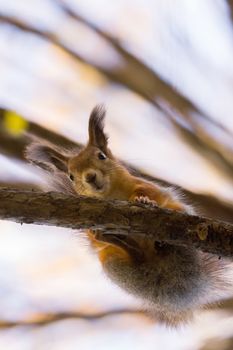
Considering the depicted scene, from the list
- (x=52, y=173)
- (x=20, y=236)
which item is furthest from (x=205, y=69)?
(x=20, y=236)

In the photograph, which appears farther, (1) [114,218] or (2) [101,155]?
(2) [101,155]

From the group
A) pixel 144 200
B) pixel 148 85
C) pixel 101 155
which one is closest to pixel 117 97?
pixel 148 85

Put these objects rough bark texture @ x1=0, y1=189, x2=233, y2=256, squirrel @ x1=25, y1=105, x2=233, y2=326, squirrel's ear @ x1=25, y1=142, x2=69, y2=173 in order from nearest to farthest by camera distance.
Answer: rough bark texture @ x1=0, y1=189, x2=233, y2=256, squirrel @ x1=25, y1=105, x2=233, y2=326, squirrel's ear @ x1=25, y1=142, x2=69, y2=173

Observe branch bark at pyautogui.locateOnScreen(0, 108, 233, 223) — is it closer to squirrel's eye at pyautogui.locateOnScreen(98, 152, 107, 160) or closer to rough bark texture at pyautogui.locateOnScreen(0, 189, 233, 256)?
squirrel's eye at pyautogui.locateOnScreen(98, 152, 107, 160)

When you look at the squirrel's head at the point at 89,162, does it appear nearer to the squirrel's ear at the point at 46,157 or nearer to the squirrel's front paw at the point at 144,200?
the squirrel's ear at the point at 46,157

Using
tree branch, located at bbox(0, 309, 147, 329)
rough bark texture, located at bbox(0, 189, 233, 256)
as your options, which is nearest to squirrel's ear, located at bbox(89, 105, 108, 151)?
rough bark texture, located at bbox(0, 189, 233, 256)

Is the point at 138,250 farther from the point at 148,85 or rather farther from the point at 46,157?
the point at 148,85

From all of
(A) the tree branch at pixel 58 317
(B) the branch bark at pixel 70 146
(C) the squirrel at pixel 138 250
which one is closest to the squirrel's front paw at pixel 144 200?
(C) the squirrel at pixel 138 250
